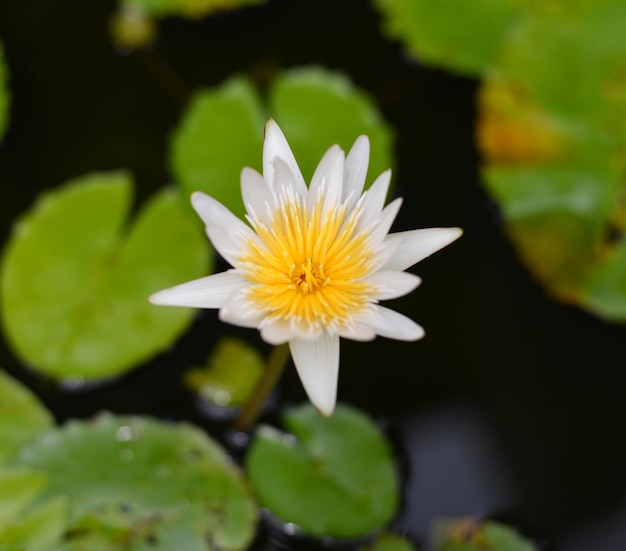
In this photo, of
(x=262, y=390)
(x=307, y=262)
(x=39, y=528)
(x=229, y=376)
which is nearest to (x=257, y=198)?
(x=307, y=262)

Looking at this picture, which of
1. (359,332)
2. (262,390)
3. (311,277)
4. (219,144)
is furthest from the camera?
(219,144)

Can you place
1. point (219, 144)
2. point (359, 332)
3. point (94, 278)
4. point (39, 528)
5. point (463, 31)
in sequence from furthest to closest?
point (463, 31)
point (219, 144)
point (94, 278)
point (39, 528)
point (359, 332)

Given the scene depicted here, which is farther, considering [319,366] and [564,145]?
[564,145]

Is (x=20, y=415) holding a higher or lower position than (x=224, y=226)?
lower

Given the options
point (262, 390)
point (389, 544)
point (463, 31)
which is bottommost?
point (389, 544)

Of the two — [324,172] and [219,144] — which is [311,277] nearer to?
[324,172]

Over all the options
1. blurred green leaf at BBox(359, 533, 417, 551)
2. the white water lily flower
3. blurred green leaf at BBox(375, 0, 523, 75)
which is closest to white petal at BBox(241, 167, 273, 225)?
the white water lily flower

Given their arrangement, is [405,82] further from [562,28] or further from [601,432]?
[601,432]

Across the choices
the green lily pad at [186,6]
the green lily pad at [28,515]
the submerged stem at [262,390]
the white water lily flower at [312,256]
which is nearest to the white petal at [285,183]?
the white water lily flower at [312,256]
